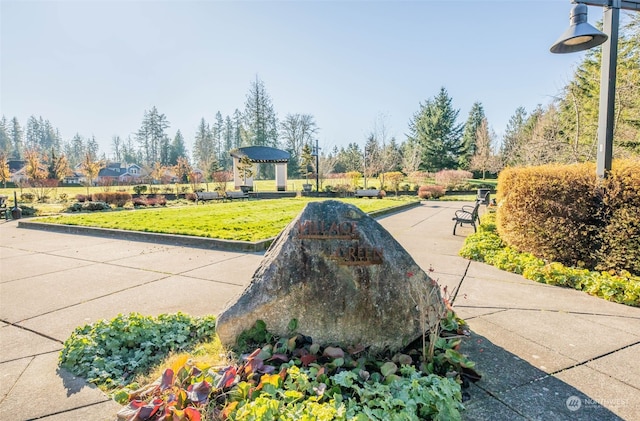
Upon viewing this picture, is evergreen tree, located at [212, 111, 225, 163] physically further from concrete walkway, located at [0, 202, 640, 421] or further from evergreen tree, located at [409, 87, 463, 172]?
concrete walkway, located at [0, 202, 640, 421]

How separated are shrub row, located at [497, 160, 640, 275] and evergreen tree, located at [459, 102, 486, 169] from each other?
40.0 meters

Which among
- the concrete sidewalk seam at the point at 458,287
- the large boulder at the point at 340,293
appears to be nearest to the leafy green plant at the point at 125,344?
the large boulder at the point at 340,293

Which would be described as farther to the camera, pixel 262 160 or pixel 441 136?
pixel 441 136

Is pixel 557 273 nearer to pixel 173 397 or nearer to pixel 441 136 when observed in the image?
pixel 173 397

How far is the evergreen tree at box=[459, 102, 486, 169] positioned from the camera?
4331 cm

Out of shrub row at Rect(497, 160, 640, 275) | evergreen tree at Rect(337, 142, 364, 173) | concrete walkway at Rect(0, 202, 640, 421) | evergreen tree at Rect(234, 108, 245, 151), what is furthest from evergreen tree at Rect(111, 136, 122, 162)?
shrub row at Rect(497, 160, 640, 275)

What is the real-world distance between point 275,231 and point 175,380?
631cm

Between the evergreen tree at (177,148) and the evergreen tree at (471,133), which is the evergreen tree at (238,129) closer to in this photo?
the evergreen tree at (177,148)

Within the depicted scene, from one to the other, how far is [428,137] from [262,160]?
22.9 m

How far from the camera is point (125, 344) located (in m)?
2.97

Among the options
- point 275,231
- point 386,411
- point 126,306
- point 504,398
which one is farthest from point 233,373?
point 275,231

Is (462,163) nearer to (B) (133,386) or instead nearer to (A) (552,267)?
(A) (552,267)

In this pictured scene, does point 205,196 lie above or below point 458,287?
above

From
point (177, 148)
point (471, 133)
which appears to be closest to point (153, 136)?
point (177, 148)
